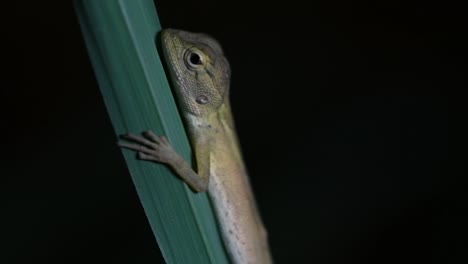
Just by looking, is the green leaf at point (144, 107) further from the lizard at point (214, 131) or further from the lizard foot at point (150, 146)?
the lizard at point (214, 131)

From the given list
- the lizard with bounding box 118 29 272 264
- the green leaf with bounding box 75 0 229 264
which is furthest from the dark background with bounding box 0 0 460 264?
the green leaf with bounding box 75 0 229 264

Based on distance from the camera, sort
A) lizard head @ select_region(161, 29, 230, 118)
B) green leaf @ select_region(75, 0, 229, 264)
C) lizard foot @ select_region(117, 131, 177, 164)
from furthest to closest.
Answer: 1. lizard head @ select_region(161, 29, 230, 118)
2. lizard foot @ select_region(117, 131, 177, 164)
3. green leaf @ select_region(75, 0, 229, 264)

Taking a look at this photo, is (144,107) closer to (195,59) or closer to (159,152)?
(159,152)

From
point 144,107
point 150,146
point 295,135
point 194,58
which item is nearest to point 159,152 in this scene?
point 150,146

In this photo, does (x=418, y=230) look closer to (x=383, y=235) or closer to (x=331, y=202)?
(x=383, y=235)

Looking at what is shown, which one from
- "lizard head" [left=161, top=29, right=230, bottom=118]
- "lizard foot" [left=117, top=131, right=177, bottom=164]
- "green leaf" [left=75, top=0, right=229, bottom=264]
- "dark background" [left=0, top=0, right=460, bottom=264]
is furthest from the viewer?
"dark background" [left=0, top=0, right=460, bottom=264]

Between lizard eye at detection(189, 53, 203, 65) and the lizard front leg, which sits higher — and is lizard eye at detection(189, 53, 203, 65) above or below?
above

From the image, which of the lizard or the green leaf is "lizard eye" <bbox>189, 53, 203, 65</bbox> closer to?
the lizard

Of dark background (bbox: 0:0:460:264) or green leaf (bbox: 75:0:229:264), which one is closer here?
green leaf (bbox: 75:0:229:264)
